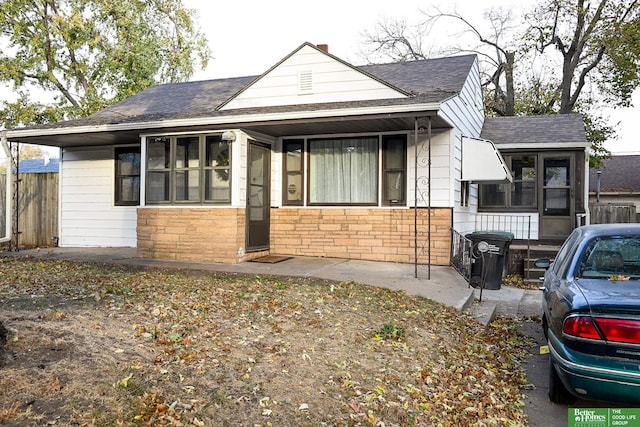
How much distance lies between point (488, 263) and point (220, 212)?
5.25 m

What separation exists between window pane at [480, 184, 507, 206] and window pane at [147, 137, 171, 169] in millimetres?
7864

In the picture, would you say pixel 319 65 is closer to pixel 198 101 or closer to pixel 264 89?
pixel 264 89

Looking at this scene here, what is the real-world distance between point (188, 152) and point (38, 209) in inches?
246

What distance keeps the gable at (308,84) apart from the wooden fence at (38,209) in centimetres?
651

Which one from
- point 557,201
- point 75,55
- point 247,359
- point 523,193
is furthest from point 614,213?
point 75,55

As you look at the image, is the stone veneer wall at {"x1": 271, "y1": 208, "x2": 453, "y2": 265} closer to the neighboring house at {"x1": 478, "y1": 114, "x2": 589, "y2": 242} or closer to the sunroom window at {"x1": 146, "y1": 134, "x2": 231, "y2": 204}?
the sunroom window at {"x1": 146, "y1": 134, "x2": 231, "y2": 204}

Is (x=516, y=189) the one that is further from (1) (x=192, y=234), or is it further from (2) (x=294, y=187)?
(1) (x=192, y=234)

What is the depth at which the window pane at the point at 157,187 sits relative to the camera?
10.3 m

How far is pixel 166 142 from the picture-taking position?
10.3 m

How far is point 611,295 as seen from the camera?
3488 millimetres

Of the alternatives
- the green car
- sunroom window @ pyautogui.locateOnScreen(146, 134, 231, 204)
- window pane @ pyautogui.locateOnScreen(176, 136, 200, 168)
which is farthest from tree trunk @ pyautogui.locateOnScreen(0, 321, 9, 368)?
window pane @ pyautogui.locateOnScreen(176, 136, 200, 168)

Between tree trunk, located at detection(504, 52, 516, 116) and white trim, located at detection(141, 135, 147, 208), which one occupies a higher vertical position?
tree trunk, located at detection(504, 52, 516, 116)

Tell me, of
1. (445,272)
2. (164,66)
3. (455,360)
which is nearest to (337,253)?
(445,272)

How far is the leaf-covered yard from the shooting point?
3066 millimetres
